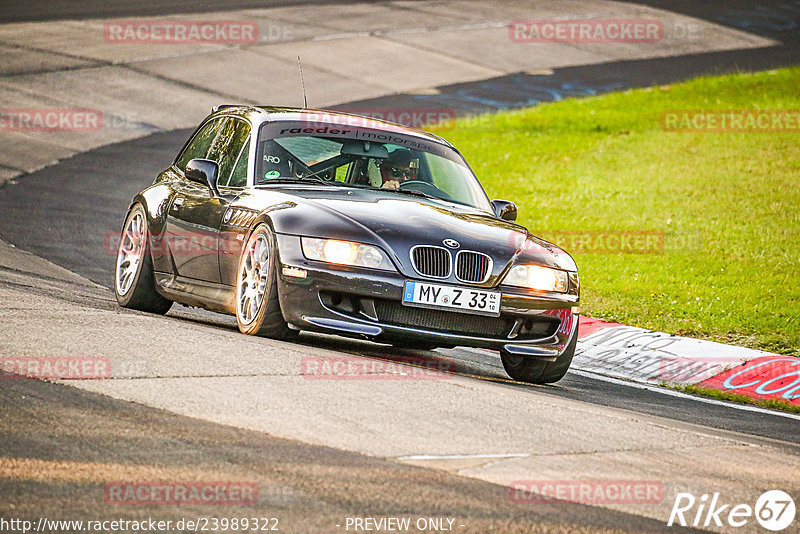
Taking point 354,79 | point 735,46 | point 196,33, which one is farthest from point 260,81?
point 735,46

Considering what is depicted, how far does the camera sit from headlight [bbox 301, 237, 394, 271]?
7.75m

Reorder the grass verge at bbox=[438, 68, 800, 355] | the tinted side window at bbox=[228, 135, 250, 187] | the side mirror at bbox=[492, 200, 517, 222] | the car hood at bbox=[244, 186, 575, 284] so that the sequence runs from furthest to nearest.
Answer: the grass verge at bbox=[438, 68, 800, 355], the side mirror at bbox=[492, 200, 517, 222], the tinted side window at bbox=[228, 135, 250, 187], the car hood at bbox=[244, 186, 575, 284]

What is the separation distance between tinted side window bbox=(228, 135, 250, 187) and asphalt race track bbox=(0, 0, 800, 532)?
1119 millimetres

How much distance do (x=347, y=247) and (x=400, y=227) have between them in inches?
15.2

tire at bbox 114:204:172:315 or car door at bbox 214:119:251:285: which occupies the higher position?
car door at bbox 214:119:251:285

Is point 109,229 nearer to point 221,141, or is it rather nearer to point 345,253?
point 221,141

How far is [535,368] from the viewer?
8680 mm

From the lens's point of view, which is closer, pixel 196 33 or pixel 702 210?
pixel 702 210

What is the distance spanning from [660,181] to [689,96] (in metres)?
7.56

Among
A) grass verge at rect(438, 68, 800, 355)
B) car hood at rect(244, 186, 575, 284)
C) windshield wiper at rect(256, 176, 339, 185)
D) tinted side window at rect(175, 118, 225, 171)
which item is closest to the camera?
car hood at rect(244, 186, 575, 284)

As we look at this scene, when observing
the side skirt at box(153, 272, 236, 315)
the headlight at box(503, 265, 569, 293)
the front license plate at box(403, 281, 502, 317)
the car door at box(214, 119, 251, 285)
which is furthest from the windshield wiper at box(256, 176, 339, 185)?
the headlight at box(503, 265, 569, 293)

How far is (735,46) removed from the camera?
33719mm

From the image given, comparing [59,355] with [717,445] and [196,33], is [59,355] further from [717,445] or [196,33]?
[196,33]

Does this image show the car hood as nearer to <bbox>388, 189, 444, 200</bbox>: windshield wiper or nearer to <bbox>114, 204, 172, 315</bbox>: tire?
<bbox>388, 189, 444, 200</bbox>: windshield wiper
